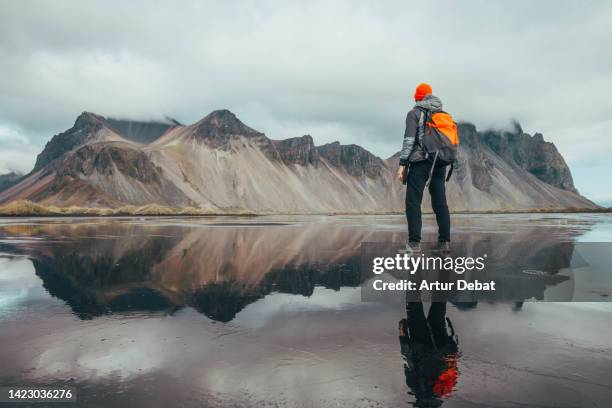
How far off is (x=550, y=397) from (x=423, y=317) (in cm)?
194

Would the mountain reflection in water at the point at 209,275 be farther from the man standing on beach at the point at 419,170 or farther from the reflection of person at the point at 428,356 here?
the reflection of person at the point at 428,356

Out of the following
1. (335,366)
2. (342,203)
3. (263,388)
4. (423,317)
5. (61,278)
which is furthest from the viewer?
(342,203)

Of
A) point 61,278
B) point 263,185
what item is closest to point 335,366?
point 61,278

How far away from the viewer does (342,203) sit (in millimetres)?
182250

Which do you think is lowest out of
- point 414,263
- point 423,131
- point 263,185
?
point 414,263

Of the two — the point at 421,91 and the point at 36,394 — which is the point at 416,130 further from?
the point at 36,394

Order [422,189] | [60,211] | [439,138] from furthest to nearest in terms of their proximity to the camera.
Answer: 1. [60,211]
2. [422,189]
3. [439,138]

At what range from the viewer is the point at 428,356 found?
11.0 feet

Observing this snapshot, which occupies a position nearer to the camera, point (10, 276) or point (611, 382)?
point (611, 382)

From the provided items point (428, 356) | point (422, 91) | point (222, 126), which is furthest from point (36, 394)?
point (222, 126)

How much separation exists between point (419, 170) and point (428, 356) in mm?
4528

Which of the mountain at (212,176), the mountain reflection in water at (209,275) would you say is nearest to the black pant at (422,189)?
the mountain reflection in water at (209,275)

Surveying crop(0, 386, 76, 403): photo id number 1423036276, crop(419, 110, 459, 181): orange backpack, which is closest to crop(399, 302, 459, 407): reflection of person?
crop(0, 386, 76, 403): photo id number 1423036276

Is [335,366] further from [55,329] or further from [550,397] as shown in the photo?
[55,329]
